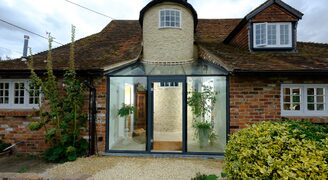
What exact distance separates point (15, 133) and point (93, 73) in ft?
12.5

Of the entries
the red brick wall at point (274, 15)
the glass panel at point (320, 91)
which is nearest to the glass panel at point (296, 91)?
the glass panel at point (320, 91)

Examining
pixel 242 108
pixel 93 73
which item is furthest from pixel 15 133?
pixel 242 108

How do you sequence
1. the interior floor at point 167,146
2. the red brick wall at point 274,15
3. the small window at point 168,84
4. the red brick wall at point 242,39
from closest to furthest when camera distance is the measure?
the interior floor at point 167,146 < the small window at point 168,84 < the red brick wall at point 274,15 < the red brick wall at point 242,39

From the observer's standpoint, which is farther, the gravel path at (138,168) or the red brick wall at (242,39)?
the red brick wall at (242,39)

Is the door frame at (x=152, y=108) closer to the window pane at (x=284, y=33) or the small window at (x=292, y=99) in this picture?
the small window at (x=292, y=99)

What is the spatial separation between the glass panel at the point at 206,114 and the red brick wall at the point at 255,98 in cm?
39

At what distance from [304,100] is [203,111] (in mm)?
3538

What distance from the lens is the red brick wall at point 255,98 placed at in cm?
834

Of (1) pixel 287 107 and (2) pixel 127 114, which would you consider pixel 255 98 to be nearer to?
(1) pixel 287 107

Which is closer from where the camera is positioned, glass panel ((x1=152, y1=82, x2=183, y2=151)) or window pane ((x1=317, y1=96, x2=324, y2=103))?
window pane ((x1=317, y1=96, x2=324, y2=103))

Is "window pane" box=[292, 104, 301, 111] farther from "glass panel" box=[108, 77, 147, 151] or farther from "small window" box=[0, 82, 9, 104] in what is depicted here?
"small window" box=[0, 82, 9, 104]

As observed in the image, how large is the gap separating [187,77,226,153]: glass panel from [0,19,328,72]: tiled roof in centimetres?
94

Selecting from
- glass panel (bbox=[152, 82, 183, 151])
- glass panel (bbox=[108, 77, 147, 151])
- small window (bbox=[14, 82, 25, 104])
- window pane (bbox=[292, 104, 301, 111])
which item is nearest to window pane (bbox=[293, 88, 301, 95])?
window pane (bbox=[292, 104, 301, 111])

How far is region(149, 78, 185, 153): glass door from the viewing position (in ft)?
28.6
